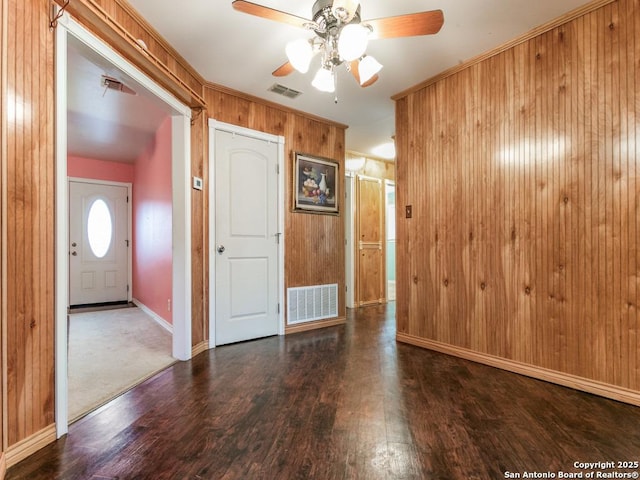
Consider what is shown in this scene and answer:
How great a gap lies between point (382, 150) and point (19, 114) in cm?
443

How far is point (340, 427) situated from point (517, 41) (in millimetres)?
2924

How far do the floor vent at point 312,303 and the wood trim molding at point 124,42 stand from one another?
2.22 metres

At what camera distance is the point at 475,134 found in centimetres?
267

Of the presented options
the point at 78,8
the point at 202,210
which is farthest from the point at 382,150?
the point at 78,8

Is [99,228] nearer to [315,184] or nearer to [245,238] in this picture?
[245,238]

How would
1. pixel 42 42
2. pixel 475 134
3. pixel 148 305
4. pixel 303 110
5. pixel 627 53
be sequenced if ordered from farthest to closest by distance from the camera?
pixel 148 305 < pixel 303 110 < pixel 475 134 < pixel 627 53 < pixel 42 42

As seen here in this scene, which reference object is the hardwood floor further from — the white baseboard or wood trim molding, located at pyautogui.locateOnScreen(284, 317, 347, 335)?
the white baseboard

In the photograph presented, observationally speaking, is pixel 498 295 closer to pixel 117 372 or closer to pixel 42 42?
pixel 117 372

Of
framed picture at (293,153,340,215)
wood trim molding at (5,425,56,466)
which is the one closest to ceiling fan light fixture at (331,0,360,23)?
framed picture at (293,153,340,215)

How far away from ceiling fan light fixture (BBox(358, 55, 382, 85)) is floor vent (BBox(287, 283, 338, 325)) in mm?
2337

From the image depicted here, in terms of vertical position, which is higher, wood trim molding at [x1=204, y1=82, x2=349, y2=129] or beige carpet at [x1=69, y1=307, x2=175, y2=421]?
wood trim molding at [x1=204, y1=82, x2=349, y2=129]

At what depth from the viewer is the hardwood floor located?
1360 millimetres

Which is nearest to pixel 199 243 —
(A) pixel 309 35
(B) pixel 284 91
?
(B) pixel 284 91

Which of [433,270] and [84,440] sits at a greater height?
[433,270]
